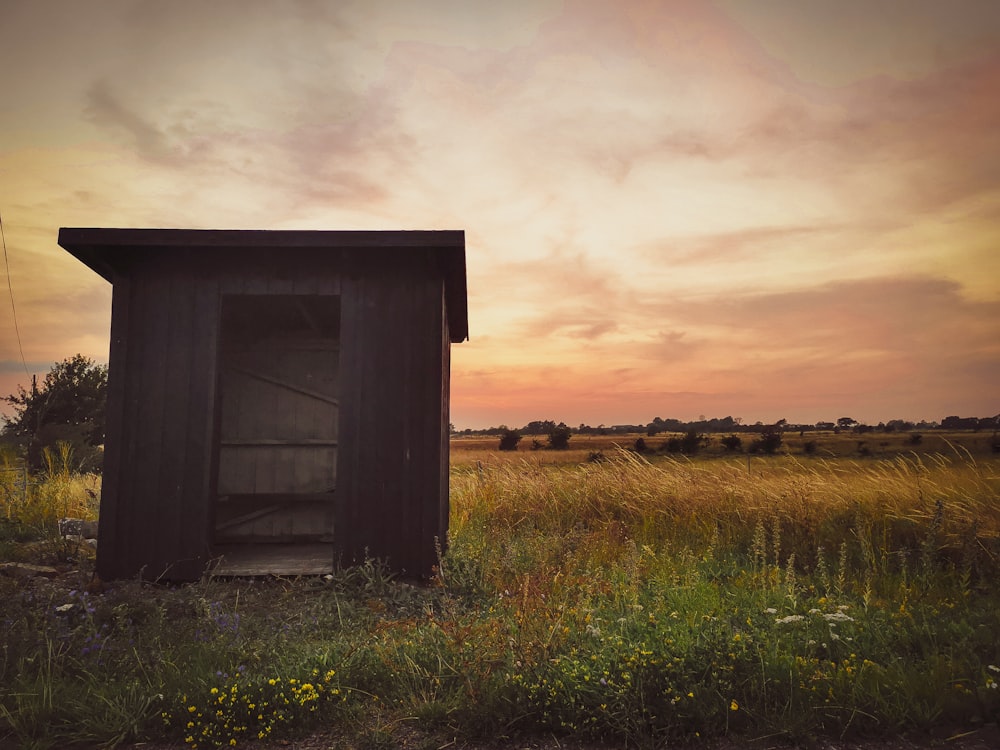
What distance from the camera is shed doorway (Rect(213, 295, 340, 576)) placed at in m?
8.93

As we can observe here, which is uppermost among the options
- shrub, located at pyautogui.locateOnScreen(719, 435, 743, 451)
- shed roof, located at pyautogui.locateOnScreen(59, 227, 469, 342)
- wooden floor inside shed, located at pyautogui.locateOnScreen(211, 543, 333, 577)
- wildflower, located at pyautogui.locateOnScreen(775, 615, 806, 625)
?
shed roof, located at pyautogui.locateOnScreen(59, 227, 469, 342)

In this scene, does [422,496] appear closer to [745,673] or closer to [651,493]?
[745,673]

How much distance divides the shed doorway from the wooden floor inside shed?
0.08m

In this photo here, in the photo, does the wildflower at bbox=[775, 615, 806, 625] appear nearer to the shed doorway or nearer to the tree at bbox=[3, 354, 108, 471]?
the shed doorway

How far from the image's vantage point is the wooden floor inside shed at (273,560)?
6.73 meters

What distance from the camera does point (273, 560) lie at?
7.48 m

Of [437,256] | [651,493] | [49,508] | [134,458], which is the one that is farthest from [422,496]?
[49,508]

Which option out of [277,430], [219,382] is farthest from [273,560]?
[277,430]

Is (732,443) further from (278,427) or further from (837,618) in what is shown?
(837,618)

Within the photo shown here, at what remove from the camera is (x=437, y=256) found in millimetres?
6805

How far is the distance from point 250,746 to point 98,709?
3.07ft

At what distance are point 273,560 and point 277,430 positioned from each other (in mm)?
2255

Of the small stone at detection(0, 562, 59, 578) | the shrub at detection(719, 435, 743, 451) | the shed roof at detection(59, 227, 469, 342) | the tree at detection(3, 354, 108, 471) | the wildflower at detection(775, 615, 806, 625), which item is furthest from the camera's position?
the shrub at detection(719, 435, 743, 451)

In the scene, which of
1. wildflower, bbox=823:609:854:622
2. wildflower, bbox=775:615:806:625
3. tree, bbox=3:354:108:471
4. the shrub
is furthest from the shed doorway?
the shrub
